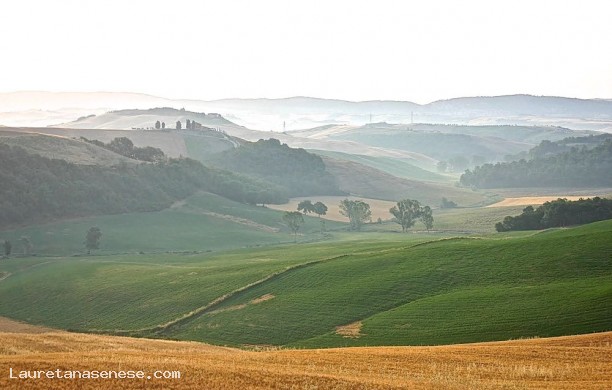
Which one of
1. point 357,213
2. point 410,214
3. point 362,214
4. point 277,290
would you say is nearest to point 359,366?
point 277,290

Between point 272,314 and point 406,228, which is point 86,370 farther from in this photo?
point 406,228

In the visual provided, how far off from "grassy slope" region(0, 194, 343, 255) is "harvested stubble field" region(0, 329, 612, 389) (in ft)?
262

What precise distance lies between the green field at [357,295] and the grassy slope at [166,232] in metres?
28.5

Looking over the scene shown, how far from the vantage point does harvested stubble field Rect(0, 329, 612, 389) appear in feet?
95.0

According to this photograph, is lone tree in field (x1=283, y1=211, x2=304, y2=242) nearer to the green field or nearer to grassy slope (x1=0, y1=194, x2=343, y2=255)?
grassy slope (x1=0, y1=194, x2=343, y2=255)

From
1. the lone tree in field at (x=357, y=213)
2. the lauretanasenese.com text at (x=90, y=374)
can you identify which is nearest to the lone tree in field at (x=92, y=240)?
the lone tree in field at (x=357, y=213)

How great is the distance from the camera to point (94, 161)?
166 metres

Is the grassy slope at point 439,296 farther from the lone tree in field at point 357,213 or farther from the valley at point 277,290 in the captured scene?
the lone tree in field at point 357,213

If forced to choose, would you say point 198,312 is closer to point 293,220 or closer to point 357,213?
point 293,220

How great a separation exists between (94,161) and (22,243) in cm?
4799

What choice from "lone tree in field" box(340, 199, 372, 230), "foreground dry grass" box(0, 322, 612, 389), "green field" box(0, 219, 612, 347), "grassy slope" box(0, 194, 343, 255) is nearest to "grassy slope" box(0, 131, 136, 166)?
"grassy slope" box(0, 194, 343, 255)

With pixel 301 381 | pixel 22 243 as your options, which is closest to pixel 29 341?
pixel 301 381

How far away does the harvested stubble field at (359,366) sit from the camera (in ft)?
95.0

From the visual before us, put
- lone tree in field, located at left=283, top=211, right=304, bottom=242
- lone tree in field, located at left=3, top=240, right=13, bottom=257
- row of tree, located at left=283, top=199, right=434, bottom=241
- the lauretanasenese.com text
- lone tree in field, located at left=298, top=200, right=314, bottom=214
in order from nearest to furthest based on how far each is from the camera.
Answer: the lauretanasenese.com text
lone tree in field, located at left=3, top=240, right=13, bottom=257
lone tree in field, located at left=283, top=211, right=304, bottom=242
row of tree, located at left=283, top=199, right=434, bottom=241
lone tree in field, located at left=298, top=200, right=314, bottom=214
